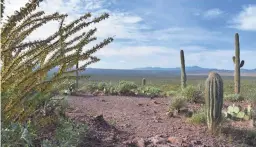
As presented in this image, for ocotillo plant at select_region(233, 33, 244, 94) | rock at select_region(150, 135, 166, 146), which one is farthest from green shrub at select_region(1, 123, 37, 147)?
ocotillo plant at select_region(233, 33, 244, 94)

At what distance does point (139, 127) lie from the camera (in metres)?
7.74

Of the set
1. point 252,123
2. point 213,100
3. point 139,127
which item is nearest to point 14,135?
point 139,127

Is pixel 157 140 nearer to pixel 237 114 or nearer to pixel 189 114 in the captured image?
pixel 189 114

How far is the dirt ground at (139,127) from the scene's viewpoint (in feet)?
19.6

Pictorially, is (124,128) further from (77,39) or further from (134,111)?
(77,39)

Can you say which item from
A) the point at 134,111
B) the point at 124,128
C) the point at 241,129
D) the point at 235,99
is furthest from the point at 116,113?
the point at 235,99

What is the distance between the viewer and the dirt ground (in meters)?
5.98

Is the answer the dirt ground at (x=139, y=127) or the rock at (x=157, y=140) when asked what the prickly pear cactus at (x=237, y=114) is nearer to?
the dirt ground at (x=139, y=127)

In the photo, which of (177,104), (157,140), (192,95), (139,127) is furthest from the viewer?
(192,95)

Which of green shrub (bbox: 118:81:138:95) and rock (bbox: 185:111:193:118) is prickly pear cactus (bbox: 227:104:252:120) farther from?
green shrub (bbox: 118:81:138:95)

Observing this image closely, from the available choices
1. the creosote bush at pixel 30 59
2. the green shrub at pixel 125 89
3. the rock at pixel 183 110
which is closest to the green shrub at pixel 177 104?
the rock at pixel 183 110

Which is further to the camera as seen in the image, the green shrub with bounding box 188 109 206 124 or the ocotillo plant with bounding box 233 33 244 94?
the ocotillo plant with bounding box 233 33 244 94

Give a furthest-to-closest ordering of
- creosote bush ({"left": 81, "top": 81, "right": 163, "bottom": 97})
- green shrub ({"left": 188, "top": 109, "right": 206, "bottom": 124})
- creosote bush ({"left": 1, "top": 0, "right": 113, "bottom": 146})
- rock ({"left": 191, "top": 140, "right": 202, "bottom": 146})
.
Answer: creosote bush ({"left": 81, "top": 81, "right": 163, "bottom": 97}) → green shrub ({"left": 188, "top": 109, "right": 206, "bottom": 124}) → rock ({"left": 191, "top": 140, "right": 202, "bottom": 146}) → creosote bush ({"left": 1, "top": 0, "right": 113, "bottom": 146})

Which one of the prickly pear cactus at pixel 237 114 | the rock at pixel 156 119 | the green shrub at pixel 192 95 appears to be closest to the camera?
the rock at pixel 156 119
